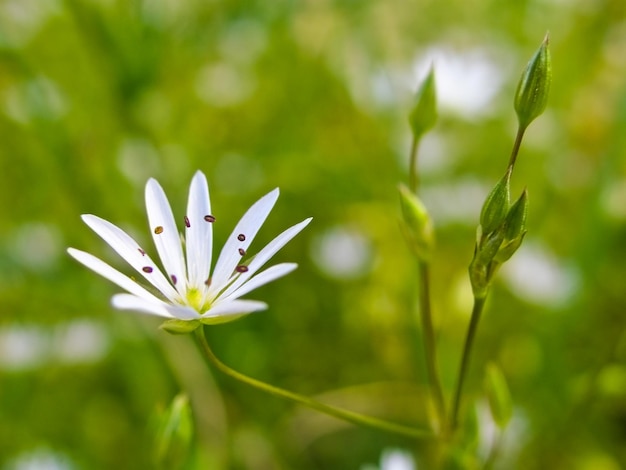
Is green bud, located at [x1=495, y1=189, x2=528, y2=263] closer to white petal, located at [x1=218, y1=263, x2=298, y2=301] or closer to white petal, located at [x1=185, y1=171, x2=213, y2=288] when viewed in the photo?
white petal, located at [x1=218, y1=263, x2=298, y2=301]

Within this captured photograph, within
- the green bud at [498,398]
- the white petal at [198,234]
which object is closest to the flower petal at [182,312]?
the white petal at [198,234]

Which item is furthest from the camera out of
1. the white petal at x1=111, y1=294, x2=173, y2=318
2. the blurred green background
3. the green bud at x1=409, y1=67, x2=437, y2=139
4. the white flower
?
the blurred green background

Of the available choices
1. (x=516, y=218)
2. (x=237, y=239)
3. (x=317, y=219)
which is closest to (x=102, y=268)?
(x=237, y=239)

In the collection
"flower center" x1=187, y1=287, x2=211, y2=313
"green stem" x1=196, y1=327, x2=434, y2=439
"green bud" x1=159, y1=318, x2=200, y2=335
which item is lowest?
"green stem" x1=196, y1=327, x2=434, y2=439

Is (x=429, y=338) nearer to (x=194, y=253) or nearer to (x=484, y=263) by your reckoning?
(x=484, y=263)

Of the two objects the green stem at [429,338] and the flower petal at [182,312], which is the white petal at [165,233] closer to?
the flower petal at [182,312]

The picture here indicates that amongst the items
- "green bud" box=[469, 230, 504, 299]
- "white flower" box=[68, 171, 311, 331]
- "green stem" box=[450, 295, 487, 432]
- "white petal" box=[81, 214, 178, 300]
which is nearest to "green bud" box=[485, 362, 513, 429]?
"green stem" box=[450, 295, 487, 432]
